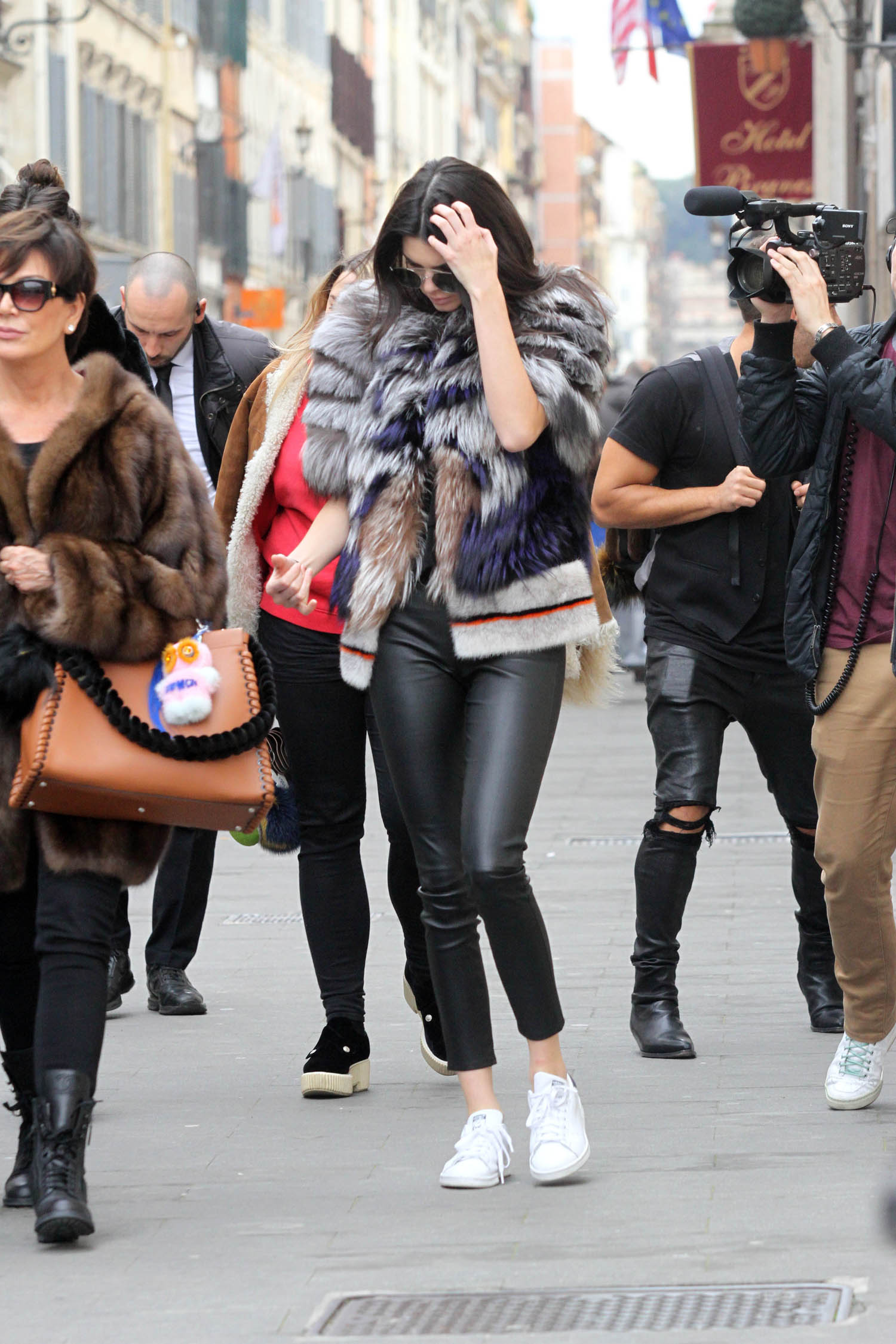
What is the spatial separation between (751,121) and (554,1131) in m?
21.4

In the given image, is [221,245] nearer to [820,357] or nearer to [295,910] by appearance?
[295,910]

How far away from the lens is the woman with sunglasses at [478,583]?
4871 mm

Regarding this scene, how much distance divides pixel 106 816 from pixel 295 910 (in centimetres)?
418

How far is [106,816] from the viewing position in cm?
470

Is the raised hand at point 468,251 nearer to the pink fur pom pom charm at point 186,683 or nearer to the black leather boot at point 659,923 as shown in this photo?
the pink fur pom pom charm at point 186,683

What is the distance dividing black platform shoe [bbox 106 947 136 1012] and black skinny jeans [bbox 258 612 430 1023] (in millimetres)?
1171

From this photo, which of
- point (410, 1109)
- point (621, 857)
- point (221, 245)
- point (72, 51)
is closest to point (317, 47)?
point (221, 245)

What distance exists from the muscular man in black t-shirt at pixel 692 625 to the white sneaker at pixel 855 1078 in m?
0.71

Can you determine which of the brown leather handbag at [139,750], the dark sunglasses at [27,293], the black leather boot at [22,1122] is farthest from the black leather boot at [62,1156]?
the dark sunglasses at [27,293]

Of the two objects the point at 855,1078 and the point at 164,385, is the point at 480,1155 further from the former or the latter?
the point at 164,385

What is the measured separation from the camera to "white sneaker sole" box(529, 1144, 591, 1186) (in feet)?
16.1

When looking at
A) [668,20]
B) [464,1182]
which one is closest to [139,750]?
[464,1182]

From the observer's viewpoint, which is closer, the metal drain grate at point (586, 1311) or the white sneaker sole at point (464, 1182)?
the metal drain grate at point (586, 1311)

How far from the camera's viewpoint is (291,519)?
5.90m
